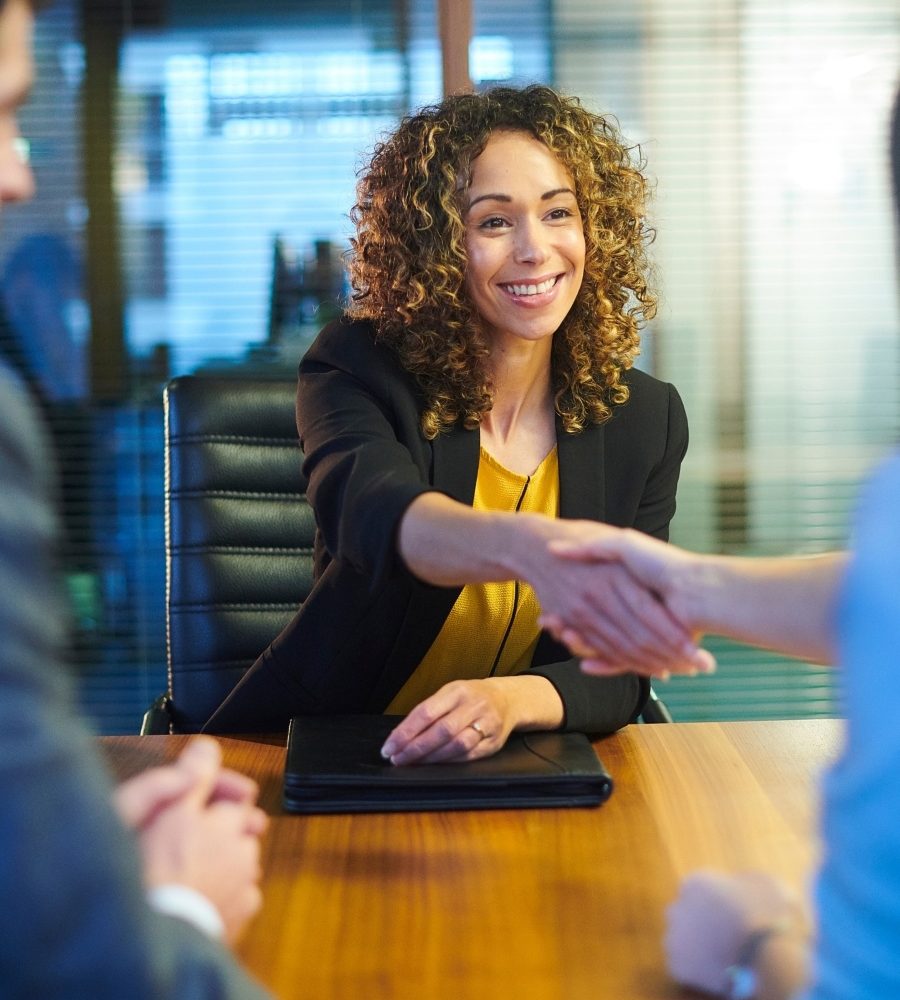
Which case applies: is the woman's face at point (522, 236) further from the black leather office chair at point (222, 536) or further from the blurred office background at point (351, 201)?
the blurred office background at point (351, 201)

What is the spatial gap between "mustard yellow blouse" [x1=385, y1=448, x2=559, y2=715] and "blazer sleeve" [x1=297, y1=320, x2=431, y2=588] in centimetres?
17

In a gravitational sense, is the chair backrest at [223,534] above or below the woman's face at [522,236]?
below

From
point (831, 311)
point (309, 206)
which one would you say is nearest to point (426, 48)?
point (309, 206)

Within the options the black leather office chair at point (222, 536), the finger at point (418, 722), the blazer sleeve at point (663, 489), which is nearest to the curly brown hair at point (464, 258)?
the blazer sleeve at point (663, 489)

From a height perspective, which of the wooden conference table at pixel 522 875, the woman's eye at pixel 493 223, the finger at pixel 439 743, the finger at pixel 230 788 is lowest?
the wooden conference table at pixel 522 875

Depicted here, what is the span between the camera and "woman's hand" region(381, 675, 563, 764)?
1401mm

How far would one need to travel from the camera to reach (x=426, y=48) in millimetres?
Result: 3543

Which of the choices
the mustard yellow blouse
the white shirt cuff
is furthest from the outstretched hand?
the white shirt cuff

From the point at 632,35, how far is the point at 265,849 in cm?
291

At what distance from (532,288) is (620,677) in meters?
0.63

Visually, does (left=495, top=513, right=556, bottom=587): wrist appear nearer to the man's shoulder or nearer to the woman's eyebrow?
the woman's eyebrow

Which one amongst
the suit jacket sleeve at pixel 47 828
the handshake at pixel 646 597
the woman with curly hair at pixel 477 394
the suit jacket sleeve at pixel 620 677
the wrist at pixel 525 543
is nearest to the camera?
the suit jacket sleeve at pixel 47 828

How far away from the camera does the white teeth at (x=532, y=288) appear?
196 centimetres

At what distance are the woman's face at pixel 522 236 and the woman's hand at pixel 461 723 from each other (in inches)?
26.4
